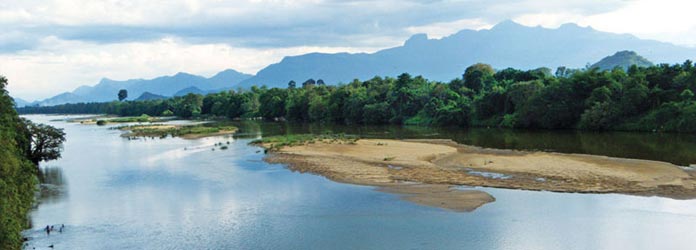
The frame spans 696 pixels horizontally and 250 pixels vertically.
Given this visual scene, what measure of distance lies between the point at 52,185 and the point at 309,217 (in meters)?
20.7

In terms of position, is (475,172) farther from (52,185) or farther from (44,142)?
(44,142)

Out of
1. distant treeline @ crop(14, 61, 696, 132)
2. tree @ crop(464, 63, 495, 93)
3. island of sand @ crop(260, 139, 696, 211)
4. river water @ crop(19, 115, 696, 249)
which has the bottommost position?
river water @ crop(19, 115, 696, 249)

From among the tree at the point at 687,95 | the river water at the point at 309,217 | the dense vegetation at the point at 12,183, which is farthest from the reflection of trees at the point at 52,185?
the tree at the point at 687,95

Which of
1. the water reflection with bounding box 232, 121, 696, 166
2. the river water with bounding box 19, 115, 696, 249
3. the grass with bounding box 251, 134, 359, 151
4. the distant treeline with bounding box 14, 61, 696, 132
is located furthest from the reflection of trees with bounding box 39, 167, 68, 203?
the distant treeline with bounding box 14, 61, 696, 132

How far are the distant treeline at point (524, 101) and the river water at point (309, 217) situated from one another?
3352 cm

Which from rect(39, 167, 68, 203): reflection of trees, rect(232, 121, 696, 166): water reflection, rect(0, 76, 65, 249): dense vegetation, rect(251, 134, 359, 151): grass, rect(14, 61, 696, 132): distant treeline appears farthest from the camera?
rect(14, 61, 696, 132): distant treeline

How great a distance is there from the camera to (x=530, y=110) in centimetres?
7988

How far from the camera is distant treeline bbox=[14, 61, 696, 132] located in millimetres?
68562

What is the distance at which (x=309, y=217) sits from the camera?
83.1 ft

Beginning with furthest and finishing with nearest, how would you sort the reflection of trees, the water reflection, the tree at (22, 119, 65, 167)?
the water reflection → the tree at (22, 119, 65, 167) → the reflection of trees

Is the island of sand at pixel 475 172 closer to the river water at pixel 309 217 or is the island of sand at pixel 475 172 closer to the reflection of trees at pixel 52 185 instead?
the river water at pixel 309 217

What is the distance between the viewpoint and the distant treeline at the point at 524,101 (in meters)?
68.6

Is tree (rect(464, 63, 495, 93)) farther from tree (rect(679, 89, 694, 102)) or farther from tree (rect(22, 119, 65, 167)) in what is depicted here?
tree (rect(22, 119, 65, 167))

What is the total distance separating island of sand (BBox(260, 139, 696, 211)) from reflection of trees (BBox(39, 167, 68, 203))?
15835 millimetres
